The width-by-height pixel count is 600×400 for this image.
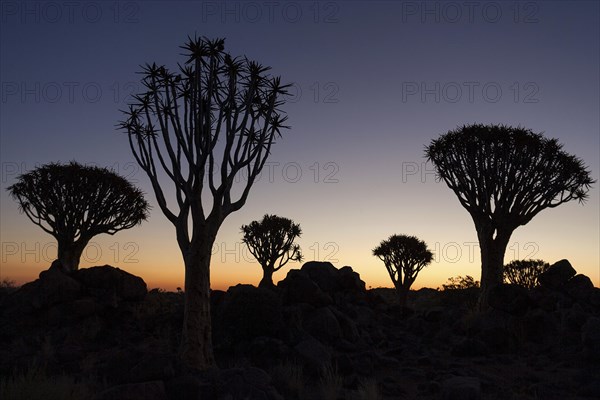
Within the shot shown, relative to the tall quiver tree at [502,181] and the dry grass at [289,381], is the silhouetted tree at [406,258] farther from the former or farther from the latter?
the dry grass at [289,381]

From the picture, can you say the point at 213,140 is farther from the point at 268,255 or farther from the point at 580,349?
the point at 268,255

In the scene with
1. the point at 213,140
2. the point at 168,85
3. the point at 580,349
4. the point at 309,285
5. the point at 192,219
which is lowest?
the point at 580,349

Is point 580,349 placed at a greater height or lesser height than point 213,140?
lesser

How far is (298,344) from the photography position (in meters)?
12.5

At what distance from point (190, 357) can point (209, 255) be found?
219 centimetres

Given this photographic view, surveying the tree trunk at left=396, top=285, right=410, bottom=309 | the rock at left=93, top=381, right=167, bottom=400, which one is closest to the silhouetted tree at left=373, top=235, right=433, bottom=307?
the tree trunk at left=396, top=285, right=410, bottom=309

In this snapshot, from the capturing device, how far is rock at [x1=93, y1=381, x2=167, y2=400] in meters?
7.03

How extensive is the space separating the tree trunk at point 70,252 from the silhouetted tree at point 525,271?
29.7 metres

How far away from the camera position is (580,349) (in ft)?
46.3

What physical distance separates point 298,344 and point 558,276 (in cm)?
1176

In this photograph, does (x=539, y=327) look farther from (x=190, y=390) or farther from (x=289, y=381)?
(x=190, y=390)

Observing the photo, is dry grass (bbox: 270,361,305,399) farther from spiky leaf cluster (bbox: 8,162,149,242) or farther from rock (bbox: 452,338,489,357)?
spiky leaf cluster (bbox: 8,162,149,242)

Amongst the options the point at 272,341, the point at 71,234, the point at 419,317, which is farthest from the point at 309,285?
the point at 71,234

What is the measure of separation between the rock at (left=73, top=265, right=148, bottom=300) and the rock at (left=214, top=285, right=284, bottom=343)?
183 inches
